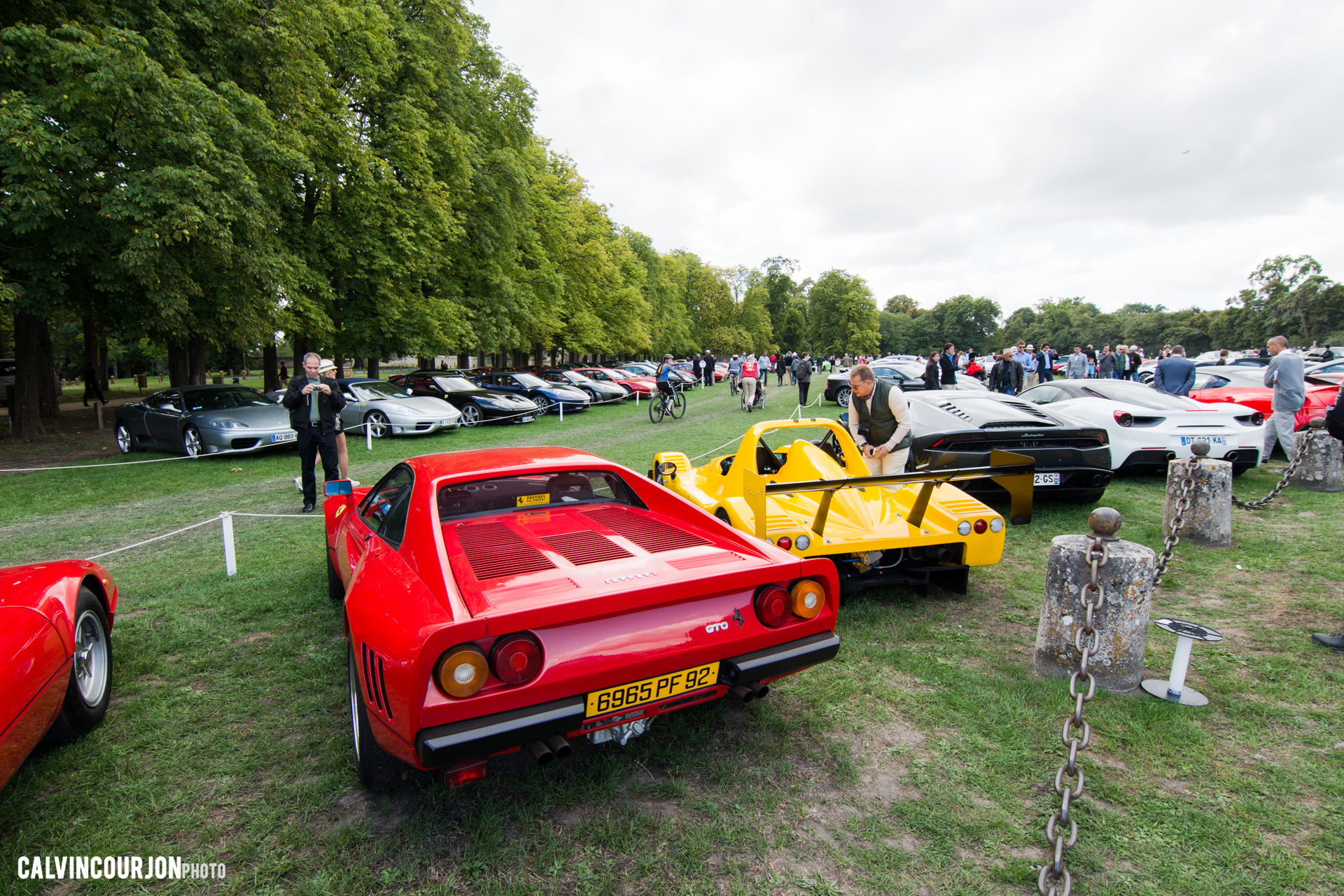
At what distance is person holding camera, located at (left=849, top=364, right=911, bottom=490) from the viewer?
5781mm

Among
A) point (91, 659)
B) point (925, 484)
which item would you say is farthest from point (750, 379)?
point (91, 659)

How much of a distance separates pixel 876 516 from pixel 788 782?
2180 mm

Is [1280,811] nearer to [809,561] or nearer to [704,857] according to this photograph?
[809,561]

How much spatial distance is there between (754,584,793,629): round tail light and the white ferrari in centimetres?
694

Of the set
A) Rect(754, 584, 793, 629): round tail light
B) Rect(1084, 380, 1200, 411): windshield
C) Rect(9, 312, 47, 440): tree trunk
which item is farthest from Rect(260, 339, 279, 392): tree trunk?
Rect(754, 584, 793, 629): round tail light

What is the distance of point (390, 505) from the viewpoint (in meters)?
3.54

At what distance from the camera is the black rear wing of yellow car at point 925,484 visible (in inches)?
136

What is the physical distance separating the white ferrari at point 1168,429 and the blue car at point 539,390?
51.3ft

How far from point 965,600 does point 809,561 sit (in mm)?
2459

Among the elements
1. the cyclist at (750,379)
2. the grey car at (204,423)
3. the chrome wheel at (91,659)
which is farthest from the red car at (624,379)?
the chrome wheel at (91,659)

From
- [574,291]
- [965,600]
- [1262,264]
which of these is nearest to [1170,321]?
[1262,264]

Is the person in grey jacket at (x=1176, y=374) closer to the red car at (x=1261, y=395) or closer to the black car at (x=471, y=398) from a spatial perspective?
the red car at (x=1261, y=395)

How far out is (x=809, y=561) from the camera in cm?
279

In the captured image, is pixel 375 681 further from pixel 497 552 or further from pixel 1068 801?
pixel 1068 801
